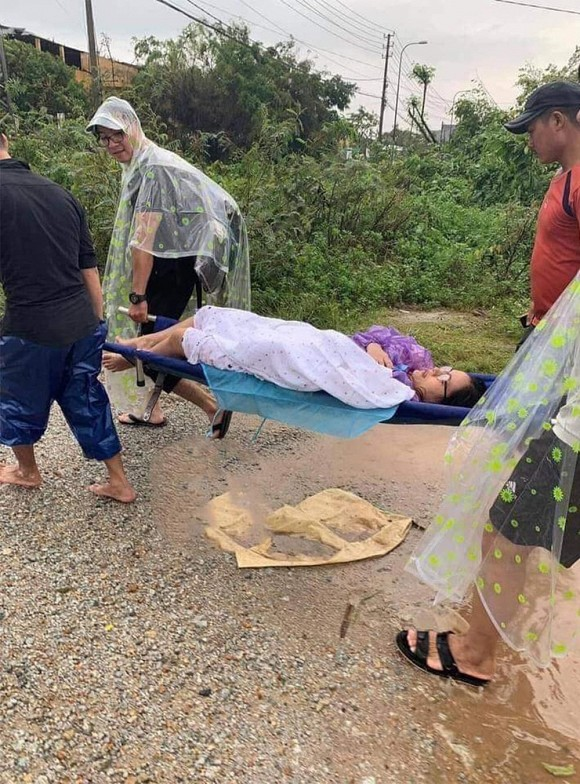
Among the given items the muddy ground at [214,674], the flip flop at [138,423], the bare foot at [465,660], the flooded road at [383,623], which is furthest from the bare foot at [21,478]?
the bare foot at [465,660]

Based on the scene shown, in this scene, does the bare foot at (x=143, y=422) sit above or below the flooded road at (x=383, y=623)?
above

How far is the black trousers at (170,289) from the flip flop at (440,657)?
1.84m

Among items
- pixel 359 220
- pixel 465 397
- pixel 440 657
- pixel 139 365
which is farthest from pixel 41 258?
pixel 359 220

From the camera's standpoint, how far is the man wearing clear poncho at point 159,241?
10.2 ft

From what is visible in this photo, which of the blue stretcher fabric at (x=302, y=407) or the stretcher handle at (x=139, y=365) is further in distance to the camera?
the stretcher handle at (x=139, y=365)

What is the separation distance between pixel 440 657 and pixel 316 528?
871mm

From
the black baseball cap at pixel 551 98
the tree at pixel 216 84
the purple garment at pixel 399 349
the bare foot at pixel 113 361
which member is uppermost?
the tree at pixel 216 84

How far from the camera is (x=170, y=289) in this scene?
3445 millimetres

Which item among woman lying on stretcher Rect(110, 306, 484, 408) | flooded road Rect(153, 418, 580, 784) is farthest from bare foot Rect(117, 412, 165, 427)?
woman lying on stretcher Rect(110, 306, 484, 408)

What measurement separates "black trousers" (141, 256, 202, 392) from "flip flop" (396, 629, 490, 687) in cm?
184

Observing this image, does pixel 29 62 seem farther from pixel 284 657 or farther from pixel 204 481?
pixel 284 657

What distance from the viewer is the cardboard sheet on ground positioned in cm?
264

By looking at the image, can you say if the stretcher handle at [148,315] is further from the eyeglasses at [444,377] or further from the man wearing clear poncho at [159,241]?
the eyeglasses at [444,377]

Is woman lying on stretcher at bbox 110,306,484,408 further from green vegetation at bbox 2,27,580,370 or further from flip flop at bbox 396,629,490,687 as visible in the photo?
green vegetation at bbox 2,27,580,370
